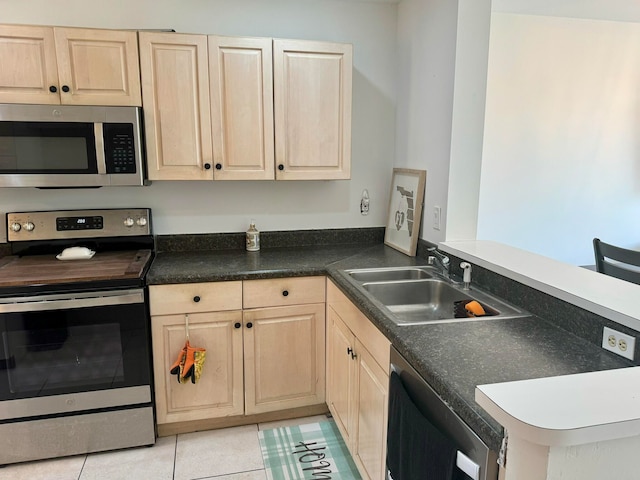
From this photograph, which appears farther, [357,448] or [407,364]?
[357,448]

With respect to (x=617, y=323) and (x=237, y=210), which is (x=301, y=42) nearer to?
(x=237, y=210)

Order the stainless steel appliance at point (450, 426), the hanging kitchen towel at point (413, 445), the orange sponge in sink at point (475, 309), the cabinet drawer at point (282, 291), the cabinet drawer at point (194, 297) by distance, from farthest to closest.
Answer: the cabinet drawer at point (282, 291), the cabinet drawer at point (194, 297), the orange sponge in sink at point (475, 309), the hanging kitchen towel at point (413, 445), the stainless steel appliance at point (450, 426)

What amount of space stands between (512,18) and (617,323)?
2.32 meters

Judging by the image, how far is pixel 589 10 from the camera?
287 cm

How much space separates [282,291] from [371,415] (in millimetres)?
829

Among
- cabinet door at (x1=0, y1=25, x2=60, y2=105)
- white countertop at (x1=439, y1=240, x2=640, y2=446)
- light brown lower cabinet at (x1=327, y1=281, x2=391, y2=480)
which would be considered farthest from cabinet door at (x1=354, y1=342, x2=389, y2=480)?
cabinet door at (x1=0, y1=25, x2=60, y2=105)

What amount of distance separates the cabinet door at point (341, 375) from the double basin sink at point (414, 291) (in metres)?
0.23

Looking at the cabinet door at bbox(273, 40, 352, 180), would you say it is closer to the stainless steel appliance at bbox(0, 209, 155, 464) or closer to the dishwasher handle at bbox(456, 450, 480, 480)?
the stainless steel appliance at bbox(0, 209, 155, 464)

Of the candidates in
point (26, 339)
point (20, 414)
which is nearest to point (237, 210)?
point (26, 339)

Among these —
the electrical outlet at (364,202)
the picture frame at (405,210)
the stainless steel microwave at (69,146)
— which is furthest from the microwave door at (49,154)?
the picture frame at (405,210)

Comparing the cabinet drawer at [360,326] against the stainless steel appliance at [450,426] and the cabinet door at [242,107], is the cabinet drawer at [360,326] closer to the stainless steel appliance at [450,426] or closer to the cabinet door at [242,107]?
the stainless steel appliance at [450,426]

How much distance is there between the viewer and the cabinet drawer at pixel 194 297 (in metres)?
2.28

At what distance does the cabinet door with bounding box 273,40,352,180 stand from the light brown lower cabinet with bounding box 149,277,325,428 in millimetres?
665

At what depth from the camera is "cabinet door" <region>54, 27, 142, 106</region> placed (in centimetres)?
224
